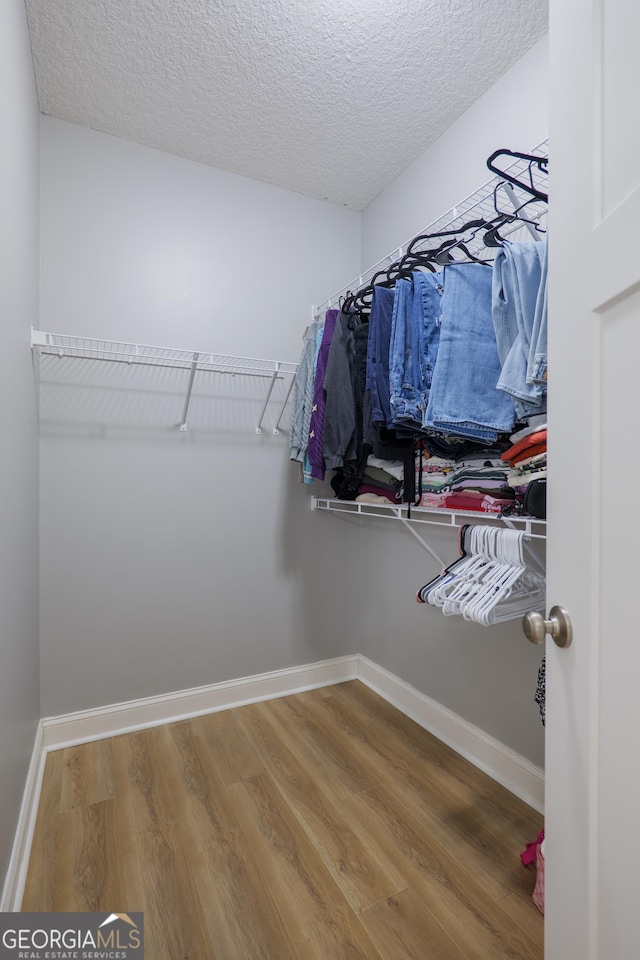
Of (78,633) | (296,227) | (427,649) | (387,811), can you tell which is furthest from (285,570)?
(296,227)

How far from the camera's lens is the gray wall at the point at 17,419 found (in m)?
1.16

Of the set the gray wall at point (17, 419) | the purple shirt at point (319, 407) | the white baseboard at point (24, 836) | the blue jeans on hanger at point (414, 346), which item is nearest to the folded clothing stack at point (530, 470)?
the blue jeans on hanger at point (414, 346)

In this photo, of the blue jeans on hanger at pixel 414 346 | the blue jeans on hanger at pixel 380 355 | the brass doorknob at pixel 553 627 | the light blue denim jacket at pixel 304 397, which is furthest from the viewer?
the light blue denim jacket at pixel 304 397

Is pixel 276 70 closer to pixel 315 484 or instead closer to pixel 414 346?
pixel 414 346

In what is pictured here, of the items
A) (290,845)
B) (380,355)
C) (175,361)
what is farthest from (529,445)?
(175,361)

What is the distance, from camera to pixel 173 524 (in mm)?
2252

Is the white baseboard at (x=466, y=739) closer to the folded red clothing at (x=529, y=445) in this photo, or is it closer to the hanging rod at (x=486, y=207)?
the folded red clothing at (x=529, y=445)

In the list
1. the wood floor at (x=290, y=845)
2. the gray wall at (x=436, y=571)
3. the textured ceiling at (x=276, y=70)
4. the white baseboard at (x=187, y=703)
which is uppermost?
the textured ceiling at (x=276, y=70)

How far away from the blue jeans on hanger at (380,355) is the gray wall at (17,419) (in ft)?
3.76

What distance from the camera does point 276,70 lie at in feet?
5.89

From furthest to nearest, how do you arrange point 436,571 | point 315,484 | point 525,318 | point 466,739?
point 315,484, point 436,571, point 466,739, point 525,318

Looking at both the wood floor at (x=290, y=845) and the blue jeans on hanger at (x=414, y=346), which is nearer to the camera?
the wood floor at (x=290, y=845)

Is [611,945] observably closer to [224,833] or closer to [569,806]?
[569,806]

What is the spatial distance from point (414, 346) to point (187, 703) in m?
1.92
